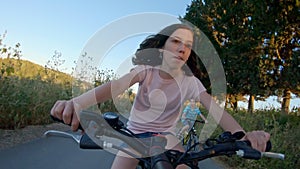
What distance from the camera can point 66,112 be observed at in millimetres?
1148

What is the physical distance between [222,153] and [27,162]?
4.83m

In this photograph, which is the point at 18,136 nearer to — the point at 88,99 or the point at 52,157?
the point at 52,157

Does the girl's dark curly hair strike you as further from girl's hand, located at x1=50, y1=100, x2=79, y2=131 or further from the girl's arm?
girl's hand, located at x1=50, y1=100, x2=79, y2=131

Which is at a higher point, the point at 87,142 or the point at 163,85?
the point at 163,85

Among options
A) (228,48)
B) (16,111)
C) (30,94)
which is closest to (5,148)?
(16,111)

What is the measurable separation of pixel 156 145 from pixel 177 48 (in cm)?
56

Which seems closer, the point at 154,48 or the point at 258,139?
the point at 258,139

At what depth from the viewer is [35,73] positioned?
11.2 metres

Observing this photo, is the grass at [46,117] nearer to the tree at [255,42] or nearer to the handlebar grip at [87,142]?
the handlebar grip at [87,142]

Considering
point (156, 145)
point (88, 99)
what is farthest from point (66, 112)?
point (156, 145)

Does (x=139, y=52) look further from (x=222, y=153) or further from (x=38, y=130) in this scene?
(x=38, y=130)

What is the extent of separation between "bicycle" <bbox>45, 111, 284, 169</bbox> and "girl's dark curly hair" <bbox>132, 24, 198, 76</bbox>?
535 millimetres

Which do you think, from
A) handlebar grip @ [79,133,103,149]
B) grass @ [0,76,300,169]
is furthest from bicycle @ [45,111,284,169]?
grass @ [0,76,300,169]

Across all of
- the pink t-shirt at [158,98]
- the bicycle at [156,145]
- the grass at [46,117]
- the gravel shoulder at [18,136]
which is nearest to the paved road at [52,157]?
the gravel shoulder at [18,136]
